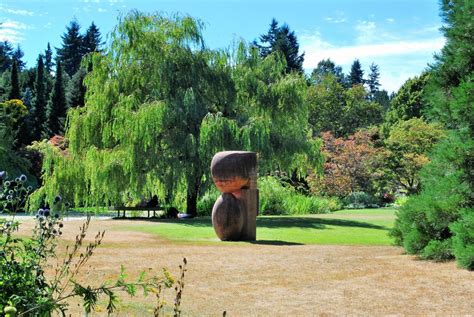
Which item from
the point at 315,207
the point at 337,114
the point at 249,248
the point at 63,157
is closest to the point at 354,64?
the point at 337,114

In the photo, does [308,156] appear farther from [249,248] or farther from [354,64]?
[354,64]

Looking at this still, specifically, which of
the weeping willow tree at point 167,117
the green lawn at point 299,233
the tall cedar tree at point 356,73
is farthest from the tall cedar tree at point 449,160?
the tall cedar tree at point 356,73

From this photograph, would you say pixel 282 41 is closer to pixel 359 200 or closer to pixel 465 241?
pixel 359 200

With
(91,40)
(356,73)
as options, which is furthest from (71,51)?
(356,73)

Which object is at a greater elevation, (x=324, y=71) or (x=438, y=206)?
(x=324, y=71)

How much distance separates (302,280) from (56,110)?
40.6m

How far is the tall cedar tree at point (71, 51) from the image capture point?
7231cm

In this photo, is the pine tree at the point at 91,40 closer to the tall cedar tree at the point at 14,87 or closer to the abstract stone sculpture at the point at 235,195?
the tall cedar tree at the point at 14,87

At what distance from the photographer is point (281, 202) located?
82.6 feet

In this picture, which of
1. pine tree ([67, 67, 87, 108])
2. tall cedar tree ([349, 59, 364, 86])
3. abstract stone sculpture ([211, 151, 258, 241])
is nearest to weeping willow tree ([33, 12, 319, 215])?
abstract stone sculpture ([211, 151, 258, 241])

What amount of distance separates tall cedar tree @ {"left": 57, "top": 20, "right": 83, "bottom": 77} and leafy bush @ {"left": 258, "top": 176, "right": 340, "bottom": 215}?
53293 mm

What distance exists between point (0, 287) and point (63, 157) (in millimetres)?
17501

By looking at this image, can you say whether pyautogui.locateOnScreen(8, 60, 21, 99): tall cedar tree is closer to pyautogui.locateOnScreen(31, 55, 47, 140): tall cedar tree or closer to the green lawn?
pyautogui.locateOnScreen(31, 55, 47, 140): tall cedar tree

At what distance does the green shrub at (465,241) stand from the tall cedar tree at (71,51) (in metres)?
70.4
